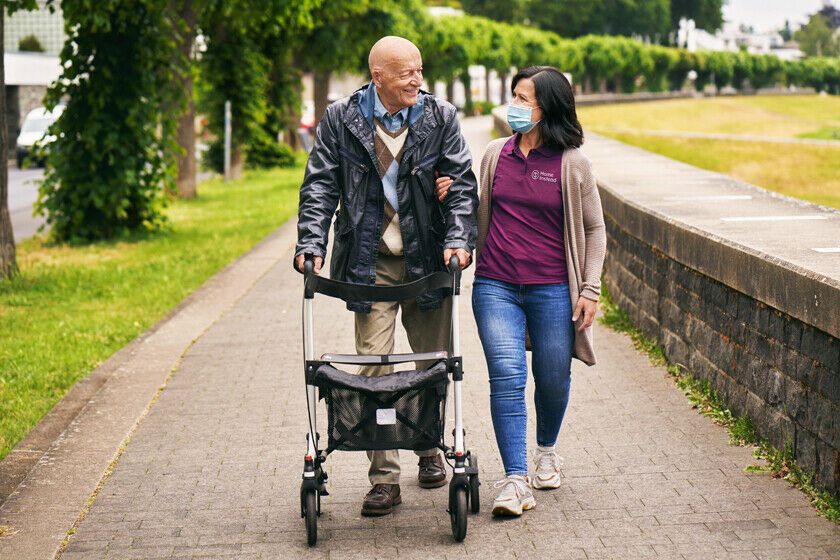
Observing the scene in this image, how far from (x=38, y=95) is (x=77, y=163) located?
3642 centimetres

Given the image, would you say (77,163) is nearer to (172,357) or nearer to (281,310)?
(281,310)

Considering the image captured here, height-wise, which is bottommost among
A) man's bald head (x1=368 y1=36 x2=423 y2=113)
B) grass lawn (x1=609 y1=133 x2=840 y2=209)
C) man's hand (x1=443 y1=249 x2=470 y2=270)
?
grass lawn (x1=609 y1=133 x2=840 y2=209)

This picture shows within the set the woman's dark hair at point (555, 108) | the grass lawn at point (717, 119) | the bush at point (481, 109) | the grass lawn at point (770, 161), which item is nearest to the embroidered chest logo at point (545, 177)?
the woman's dark hair at point (555, 108)

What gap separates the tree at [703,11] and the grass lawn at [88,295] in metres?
128

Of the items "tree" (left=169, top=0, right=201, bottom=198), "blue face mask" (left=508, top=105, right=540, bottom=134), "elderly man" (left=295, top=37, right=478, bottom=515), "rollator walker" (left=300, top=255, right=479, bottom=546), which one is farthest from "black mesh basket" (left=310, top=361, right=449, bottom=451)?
"tree" (left=169, top=0, right=201, bottom=198)

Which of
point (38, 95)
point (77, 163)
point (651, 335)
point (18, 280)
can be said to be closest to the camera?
point (651, 335)

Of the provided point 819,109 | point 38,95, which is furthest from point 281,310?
point 819,109

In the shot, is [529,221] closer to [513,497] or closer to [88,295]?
[513,497]

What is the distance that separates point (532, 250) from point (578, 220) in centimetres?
22

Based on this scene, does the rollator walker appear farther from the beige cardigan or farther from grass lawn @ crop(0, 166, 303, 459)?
grass lawn @ crop(0, 166, 303, 459)

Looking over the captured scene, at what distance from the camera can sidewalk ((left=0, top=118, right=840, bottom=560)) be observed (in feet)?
16.4

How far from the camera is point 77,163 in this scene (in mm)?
16672

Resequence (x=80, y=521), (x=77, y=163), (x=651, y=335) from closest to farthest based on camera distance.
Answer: (x=80, y=521), (x=651, y=335), (x=77, y=163)

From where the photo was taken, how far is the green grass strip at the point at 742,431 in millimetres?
5336
